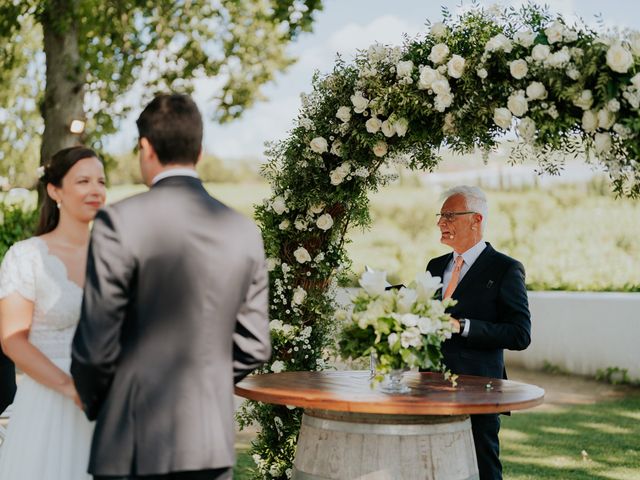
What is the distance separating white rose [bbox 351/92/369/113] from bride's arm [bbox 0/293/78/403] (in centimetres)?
215

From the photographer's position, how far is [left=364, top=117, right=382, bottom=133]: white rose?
183 inches

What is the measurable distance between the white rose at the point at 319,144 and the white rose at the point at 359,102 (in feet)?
1.03

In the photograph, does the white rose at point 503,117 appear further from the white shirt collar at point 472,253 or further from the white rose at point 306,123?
the white rose at point 306,123

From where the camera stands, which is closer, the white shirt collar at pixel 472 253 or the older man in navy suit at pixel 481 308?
the older man in navy suit at pixel 481 308

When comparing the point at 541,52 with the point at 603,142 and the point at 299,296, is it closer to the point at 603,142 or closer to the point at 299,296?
the point at 603,142

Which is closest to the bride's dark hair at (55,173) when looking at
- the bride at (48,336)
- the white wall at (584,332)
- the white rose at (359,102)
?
the bride at (48,336)

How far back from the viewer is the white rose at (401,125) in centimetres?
449

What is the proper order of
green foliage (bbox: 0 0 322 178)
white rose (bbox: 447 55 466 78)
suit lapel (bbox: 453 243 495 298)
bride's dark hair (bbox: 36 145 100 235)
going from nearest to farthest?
1. bride's dark hair (bbox: 36 145 100 235)
2. white rose (bbox: 447 55 466 78)
3. suit lapel (bbox: 453 243 495 298)
4. green foliage (bbox: 0 0 322 178)

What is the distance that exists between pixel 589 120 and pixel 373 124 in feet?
4.11

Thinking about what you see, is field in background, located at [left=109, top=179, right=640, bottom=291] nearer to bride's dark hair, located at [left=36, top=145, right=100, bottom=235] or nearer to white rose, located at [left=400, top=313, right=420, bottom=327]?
white rose, located at [left=400, top=313, right=420, bottom=327]

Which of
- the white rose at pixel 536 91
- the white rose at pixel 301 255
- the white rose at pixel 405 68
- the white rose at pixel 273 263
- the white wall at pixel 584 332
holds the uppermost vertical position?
the white rose at pixel 405 68

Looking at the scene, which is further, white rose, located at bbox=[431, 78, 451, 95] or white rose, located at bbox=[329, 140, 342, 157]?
white rose, located at bbox=[329, 140, 342, 157]

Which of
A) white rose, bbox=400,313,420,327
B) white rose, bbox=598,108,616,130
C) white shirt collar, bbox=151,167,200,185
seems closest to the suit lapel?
white rose, bbox=400,313,420,327

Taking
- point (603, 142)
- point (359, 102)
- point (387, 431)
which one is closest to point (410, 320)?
point (387, 431)
